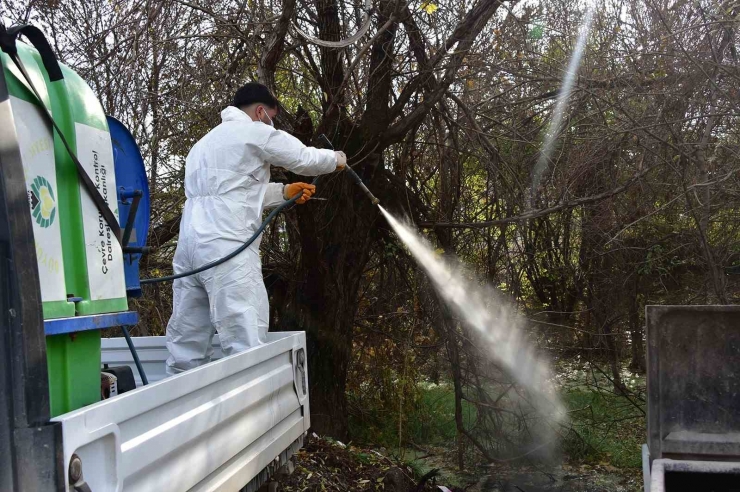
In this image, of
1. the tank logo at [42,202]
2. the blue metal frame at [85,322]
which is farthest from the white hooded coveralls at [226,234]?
the tank logo at [42,202]

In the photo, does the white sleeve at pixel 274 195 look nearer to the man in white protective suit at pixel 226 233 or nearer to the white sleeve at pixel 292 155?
the man in white protective suit at pixel 226 233

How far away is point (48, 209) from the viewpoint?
2.02 meters

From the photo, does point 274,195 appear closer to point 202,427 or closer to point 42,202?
point 202,427

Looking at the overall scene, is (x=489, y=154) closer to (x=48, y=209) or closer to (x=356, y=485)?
(x=356, y=485)

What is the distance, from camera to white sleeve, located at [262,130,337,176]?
4105 mm

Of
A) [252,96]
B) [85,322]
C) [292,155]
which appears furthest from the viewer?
[252,96]

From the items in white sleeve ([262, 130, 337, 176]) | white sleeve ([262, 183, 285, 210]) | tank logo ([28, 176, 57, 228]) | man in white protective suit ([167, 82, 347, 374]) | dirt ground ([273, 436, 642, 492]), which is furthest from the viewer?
white sleeve ([262, 183, 285, 210])

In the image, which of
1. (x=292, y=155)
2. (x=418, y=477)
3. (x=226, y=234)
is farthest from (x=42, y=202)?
(x=418, y=477)

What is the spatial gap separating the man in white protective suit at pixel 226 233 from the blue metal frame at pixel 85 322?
1.47 meters

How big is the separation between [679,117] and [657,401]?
3.77 metres

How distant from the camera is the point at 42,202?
199cm

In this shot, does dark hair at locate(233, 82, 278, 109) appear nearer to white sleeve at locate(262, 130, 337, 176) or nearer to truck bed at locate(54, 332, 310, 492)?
white sleeve at locate(262, 130, 337, 176)

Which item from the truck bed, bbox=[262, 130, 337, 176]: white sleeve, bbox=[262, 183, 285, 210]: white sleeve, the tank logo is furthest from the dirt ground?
the tank logo

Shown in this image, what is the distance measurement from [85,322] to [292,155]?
7.15 feet
